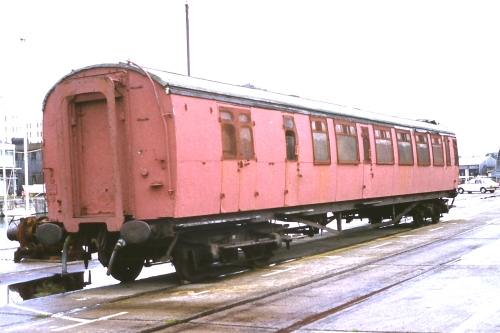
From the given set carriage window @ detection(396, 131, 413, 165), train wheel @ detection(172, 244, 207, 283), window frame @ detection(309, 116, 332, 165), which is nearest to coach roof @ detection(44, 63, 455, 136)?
window frame @ detection(309, 116, 332, 165)

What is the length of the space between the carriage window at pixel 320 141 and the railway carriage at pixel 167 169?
0.54 meters

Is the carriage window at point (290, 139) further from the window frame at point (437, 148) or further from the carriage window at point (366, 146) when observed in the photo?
the window frame at point (437, 148)

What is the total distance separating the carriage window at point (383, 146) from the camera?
19.2 m

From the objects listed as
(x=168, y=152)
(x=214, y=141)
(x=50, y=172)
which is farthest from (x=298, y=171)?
(x=50, y=172)

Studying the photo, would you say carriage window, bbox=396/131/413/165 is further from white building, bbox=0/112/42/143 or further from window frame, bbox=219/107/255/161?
white building, bbox=0/112/42/143

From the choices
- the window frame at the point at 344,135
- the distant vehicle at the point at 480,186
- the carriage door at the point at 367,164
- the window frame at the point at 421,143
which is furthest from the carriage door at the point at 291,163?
the distant vehicle at the point at 480,186

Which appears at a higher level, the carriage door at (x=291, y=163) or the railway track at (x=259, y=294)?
the carriage door at (x=291, y=163)

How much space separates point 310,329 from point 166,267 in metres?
8.26

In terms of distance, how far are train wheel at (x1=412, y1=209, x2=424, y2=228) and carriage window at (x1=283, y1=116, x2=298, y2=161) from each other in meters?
10.3

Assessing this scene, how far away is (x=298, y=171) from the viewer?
14742 millimetres

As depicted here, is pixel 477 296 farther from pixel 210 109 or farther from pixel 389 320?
pixel 210 109

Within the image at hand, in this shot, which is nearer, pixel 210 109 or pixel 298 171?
pixel 210 109

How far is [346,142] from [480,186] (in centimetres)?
5341

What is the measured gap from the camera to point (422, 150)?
23078 mm
